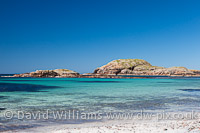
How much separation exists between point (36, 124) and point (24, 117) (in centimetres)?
188

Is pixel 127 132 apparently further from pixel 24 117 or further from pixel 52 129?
pixel 24 117

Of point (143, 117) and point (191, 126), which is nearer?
point (191, 126)

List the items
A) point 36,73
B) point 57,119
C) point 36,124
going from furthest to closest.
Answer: point 36,73, point 57,119, point 36,124

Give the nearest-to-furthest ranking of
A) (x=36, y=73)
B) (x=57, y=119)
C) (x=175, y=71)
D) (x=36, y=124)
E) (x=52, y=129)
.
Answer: (x=52, y=129), (x=36, y=124), (x=57, y=119), (x=36, y=73), (x=175, y=71)

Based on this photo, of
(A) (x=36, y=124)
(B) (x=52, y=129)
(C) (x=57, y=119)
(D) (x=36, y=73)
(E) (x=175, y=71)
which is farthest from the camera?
(E) (x=175, y=71)

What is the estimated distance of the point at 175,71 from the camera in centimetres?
17862

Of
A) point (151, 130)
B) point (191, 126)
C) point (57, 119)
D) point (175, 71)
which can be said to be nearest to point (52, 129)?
point (57, 119)

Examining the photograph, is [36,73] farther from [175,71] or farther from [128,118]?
[175,71]

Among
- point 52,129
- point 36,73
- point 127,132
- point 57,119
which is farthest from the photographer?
point 36,73

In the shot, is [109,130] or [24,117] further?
[24,117]

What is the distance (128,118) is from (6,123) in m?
6.30

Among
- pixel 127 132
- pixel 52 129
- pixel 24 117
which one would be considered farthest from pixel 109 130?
pixel 24 117

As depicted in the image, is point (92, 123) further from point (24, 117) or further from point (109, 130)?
point (24, 117)

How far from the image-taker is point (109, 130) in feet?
27.8
